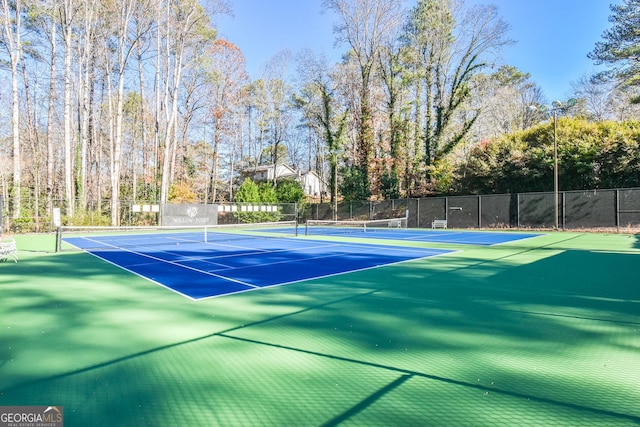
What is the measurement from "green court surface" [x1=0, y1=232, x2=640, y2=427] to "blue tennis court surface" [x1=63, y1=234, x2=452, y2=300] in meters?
0.67

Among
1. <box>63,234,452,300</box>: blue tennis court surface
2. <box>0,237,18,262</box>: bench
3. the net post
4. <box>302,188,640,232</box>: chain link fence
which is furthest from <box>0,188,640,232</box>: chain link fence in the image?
<box>63,234,452,300</box>: blue tennis court surface

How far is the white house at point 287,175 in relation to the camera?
5094 centimetres

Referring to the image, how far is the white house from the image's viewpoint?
5094 centimetres

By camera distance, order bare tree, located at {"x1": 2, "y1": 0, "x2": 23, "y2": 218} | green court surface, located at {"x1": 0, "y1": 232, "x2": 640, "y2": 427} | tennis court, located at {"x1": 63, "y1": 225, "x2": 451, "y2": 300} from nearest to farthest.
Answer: green court surface, located at {"x1": 0, "y1": 232, "x2": 640, "y2": 427}
tennis court, located at {"x1": 63, "y1": 225, "x2": 451, "y2": 300}
bare tree, located at {"x1": 2, "y1": 0, "x2": 23, "y2": 218}

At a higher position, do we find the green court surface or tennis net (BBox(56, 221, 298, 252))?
tennis net (BBox(56, 221, 298, 252))

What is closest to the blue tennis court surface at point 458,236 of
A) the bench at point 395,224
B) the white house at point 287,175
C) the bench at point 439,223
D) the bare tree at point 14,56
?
the bench at point 439,223

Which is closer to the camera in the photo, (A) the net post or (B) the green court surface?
(B) the green court surface

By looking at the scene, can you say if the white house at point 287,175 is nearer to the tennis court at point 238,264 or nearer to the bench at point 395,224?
the bench at point 395,224

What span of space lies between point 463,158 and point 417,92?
7467mm

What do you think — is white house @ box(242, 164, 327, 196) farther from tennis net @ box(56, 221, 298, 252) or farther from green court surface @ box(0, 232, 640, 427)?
green court surface @ box(0, 232, 640, 427)

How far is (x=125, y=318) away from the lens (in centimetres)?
469

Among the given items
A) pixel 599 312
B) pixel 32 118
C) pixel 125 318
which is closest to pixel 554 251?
pixel 599 312

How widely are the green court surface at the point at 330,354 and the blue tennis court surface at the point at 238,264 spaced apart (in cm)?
67

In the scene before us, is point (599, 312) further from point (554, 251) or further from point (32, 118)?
point (32, 118)
